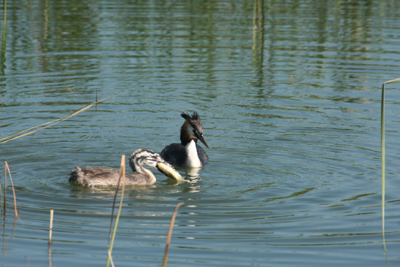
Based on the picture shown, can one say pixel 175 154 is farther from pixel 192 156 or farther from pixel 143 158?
pixel 143 158

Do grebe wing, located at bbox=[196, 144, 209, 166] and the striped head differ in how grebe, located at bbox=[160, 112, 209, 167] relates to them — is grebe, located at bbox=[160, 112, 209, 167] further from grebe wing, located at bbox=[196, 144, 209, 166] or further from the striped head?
the striped head

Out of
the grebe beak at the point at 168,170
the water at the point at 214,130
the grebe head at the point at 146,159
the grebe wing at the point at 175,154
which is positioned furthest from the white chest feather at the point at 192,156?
the grebe head at the point at 146,159

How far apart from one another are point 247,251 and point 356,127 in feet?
19.4

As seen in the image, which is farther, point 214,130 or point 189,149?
point 214,130

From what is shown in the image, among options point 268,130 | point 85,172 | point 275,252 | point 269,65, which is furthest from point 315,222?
point 269,65

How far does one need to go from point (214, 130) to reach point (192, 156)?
5.28 ft

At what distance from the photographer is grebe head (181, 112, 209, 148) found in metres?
10.5

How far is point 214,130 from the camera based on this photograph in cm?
1212

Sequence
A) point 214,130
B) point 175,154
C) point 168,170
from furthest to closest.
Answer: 1. point 214,130
2. point 175,154
3. point 168,170

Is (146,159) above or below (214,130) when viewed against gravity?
above

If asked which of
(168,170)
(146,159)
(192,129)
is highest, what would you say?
(192,129)

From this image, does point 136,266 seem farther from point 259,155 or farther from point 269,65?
point 269,65

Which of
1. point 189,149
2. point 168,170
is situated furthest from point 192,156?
point 168,170

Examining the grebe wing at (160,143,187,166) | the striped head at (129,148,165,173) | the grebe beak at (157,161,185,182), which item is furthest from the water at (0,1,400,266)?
the striped head at (129,148,165,173)
